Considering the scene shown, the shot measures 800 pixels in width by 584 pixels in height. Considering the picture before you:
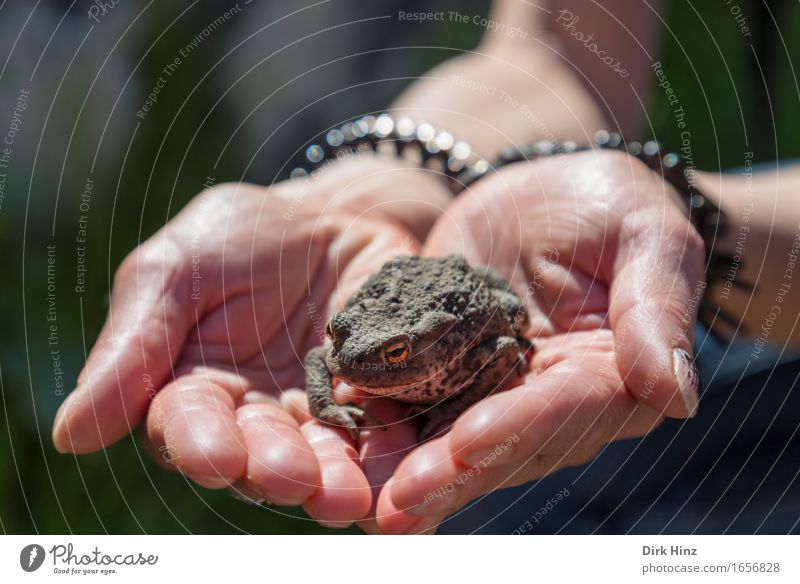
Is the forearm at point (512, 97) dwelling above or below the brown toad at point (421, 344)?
above

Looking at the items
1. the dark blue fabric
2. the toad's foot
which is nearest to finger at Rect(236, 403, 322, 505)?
the toad's foot

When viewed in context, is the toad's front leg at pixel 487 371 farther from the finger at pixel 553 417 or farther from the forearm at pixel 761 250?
the forearm at pixel 761 250

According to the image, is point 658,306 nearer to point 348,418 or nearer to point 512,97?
point 348,418
